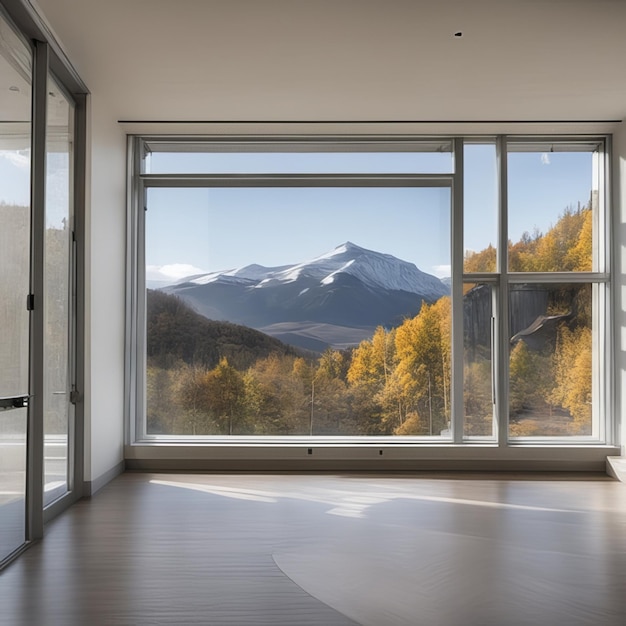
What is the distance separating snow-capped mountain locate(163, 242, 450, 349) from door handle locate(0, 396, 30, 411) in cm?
313

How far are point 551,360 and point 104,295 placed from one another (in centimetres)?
450

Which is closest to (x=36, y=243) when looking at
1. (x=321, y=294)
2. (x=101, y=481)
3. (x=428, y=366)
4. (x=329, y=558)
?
(x=101, y=481)

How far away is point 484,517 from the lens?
202 inches

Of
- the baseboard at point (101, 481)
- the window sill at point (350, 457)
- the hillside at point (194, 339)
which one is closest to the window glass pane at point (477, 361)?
the window sill at point (350, 457)

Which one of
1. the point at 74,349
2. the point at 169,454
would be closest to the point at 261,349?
the point at 169,454

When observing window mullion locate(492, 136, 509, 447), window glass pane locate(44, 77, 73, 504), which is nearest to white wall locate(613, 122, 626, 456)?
window mullion locate(492, 136, 509, 447)

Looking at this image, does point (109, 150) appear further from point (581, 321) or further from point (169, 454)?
point (581, 321)

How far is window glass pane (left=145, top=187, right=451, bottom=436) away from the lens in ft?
23.8

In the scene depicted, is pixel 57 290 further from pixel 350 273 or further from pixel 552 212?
pixel 552 212

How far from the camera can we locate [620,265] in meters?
7.01

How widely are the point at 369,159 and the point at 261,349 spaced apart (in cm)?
230

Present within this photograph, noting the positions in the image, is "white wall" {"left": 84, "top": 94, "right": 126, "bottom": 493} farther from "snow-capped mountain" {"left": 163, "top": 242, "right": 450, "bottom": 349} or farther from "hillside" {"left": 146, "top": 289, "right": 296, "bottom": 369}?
"snow-capped mountain" {"left": 163, "top": 242, "right": 450, "bottom": 349}

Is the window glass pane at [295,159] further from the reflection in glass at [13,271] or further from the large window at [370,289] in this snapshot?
the reflection in glass at [13,271]

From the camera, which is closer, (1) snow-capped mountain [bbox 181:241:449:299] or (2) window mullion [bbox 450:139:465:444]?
(2) window mullion [bbox 450:139:465:444]
